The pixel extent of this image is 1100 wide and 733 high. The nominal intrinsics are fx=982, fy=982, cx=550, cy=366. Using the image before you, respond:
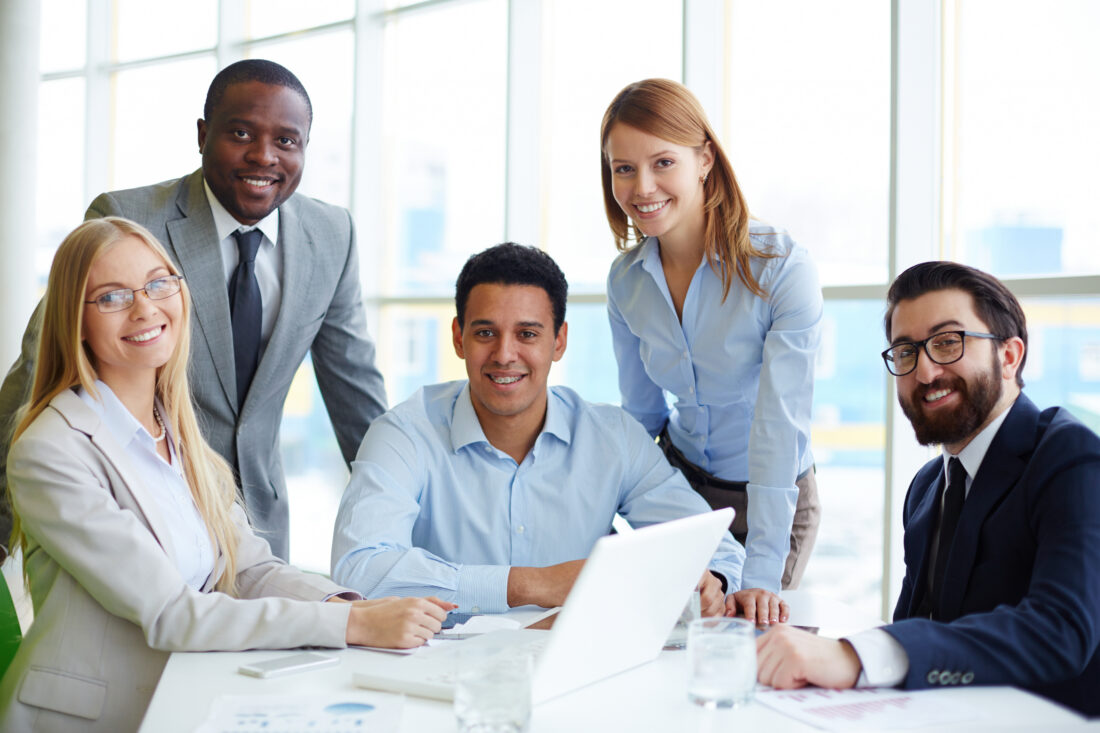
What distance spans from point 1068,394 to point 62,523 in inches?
122

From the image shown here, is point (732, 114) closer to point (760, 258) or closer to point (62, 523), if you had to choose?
point (760, 258)

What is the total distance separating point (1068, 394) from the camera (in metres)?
3.32

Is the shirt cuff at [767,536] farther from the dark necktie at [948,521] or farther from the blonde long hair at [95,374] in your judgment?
the blonde long hair at [95,374]

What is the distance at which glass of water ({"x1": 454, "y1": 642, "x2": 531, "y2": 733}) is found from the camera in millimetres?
1063

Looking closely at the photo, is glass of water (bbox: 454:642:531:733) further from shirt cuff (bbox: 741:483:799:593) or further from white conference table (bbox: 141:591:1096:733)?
shirt cuff (bbox: 741:483:799:593)

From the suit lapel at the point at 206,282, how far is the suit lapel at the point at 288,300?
0.28ft

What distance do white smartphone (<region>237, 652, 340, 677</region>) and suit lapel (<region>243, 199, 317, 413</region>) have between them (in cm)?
129

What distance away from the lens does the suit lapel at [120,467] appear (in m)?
1.62

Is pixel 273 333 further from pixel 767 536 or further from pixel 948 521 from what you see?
pixel 948 521

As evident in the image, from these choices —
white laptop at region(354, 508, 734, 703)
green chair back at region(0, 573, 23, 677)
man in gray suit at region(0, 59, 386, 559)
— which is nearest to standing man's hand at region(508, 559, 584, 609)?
white laptop at region(354, 508, 734, 703)

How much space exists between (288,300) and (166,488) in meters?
0.94

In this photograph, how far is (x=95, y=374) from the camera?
1.79 m

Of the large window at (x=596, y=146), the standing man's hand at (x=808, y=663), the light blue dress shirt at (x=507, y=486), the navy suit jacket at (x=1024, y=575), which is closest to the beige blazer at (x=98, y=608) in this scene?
the light blue dress shirt at (x=507, y=486)

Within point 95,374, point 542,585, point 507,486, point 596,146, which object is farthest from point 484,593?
point 596,146
